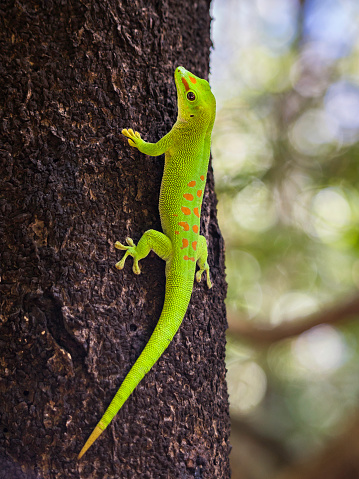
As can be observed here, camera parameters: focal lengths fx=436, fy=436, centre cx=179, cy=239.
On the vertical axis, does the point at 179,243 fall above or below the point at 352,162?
below

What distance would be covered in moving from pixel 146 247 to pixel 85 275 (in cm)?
23

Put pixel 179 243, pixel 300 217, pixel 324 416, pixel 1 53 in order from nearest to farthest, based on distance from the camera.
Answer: pixel 1 53, pixel 179 243, pixel 300 217, pixel 324 416

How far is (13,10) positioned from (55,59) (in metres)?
0.21

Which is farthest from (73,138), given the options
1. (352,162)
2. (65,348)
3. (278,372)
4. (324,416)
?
(324,416)

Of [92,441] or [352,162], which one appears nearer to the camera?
[92,441]

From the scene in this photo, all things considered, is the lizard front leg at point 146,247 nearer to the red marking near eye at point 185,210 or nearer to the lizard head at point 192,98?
the red marking near eye at point 185,210

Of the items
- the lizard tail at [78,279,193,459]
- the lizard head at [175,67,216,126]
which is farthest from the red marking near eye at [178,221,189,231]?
the lizard head at [175,67,216,126]

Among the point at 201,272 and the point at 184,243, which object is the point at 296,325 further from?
the point at 184,243

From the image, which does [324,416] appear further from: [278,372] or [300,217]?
[300,217]

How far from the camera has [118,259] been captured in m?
1.48

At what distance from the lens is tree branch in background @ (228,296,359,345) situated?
5020mm

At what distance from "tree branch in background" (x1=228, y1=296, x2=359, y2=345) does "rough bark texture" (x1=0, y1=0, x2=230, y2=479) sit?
3440 millimetres

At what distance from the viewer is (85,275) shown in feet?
4.64

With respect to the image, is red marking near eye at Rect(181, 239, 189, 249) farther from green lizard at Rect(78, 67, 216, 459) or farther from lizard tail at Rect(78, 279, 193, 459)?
lizard tail at Rect(78, 279, 193, 459)
